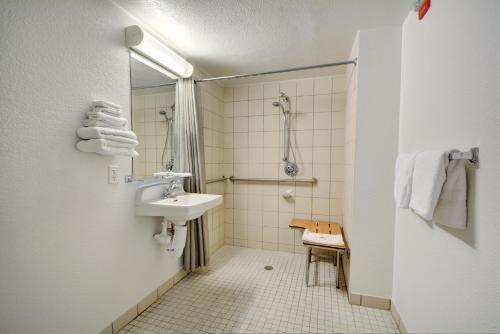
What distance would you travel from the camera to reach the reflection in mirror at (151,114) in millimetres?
1602

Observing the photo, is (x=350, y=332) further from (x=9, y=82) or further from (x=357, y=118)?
(x=9, y=82)

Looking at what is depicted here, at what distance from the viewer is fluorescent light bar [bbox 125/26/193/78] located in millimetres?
1437

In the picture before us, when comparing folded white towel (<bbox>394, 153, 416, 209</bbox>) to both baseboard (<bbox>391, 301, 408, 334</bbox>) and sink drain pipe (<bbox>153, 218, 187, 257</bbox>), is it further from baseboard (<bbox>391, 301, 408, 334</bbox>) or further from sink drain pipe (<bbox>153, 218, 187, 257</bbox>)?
sink drain pipe (<bbox>153, 218, 187, 257</bbox>)

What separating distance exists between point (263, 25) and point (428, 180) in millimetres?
1472

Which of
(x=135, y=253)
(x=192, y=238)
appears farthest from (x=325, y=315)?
(x=135, y=253)

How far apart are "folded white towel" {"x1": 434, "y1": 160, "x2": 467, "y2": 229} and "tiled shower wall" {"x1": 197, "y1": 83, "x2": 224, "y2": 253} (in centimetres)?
208

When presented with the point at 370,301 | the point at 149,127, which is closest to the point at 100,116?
the point at 149,127

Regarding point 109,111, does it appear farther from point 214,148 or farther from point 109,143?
point 214,148

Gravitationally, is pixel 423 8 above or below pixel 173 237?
above

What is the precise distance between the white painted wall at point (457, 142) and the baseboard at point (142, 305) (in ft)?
6.01

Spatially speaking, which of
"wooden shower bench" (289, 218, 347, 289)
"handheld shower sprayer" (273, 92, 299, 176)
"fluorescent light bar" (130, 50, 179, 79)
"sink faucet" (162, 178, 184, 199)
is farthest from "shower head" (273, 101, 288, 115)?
"sink faucet" (162, 178, 184, 199)

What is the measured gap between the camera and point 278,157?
108 inches

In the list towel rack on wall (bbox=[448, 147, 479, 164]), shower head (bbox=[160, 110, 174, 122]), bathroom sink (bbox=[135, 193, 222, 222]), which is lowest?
bathroom sink (bbox=[135, 193, 222, 222])

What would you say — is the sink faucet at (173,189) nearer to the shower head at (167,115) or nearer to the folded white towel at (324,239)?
the shower head at (167,115)
